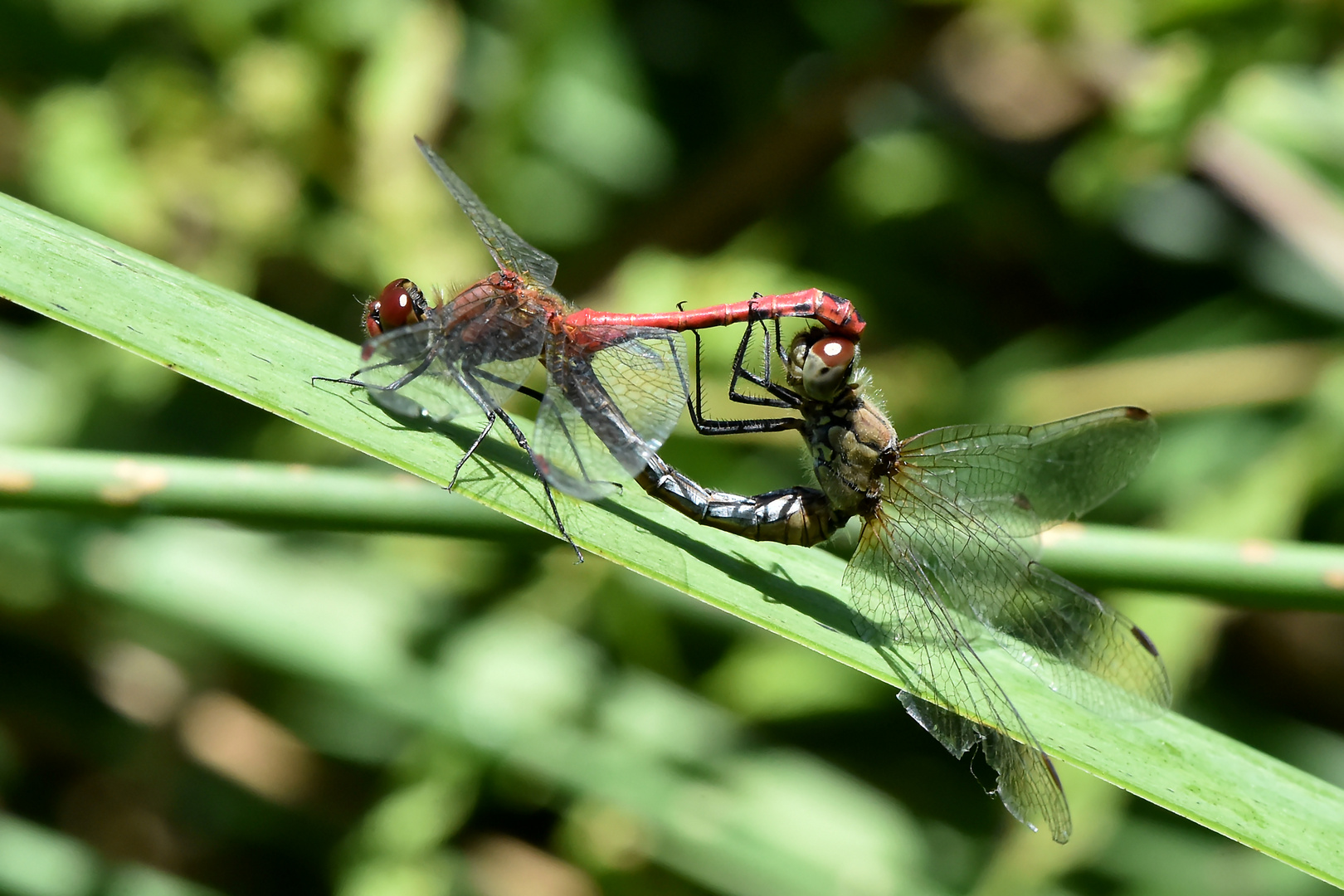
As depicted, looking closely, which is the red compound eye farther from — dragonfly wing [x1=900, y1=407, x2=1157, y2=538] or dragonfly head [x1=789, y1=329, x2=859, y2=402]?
dragonfly wing [x1=900, y1=407, x2=1157, y2=538]

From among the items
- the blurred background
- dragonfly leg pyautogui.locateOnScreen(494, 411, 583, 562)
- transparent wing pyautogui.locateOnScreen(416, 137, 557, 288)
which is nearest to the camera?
dragonfly leg pyautogui.locateOnScreen(494, 411, 583, 562)

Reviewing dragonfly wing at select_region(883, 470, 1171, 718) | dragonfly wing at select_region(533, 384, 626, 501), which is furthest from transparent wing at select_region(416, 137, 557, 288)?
dragonfly wing at select_region(883, 470, 1171, 718)

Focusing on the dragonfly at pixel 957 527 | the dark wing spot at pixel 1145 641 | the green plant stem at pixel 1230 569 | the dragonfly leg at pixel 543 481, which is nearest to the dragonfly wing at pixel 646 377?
the dragonfly at pixel 957 527

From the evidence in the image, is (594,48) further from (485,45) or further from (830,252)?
(830,252)

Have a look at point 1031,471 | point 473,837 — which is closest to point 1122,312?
point 1031,471

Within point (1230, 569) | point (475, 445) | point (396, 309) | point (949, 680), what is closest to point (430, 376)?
point (475, 445)
